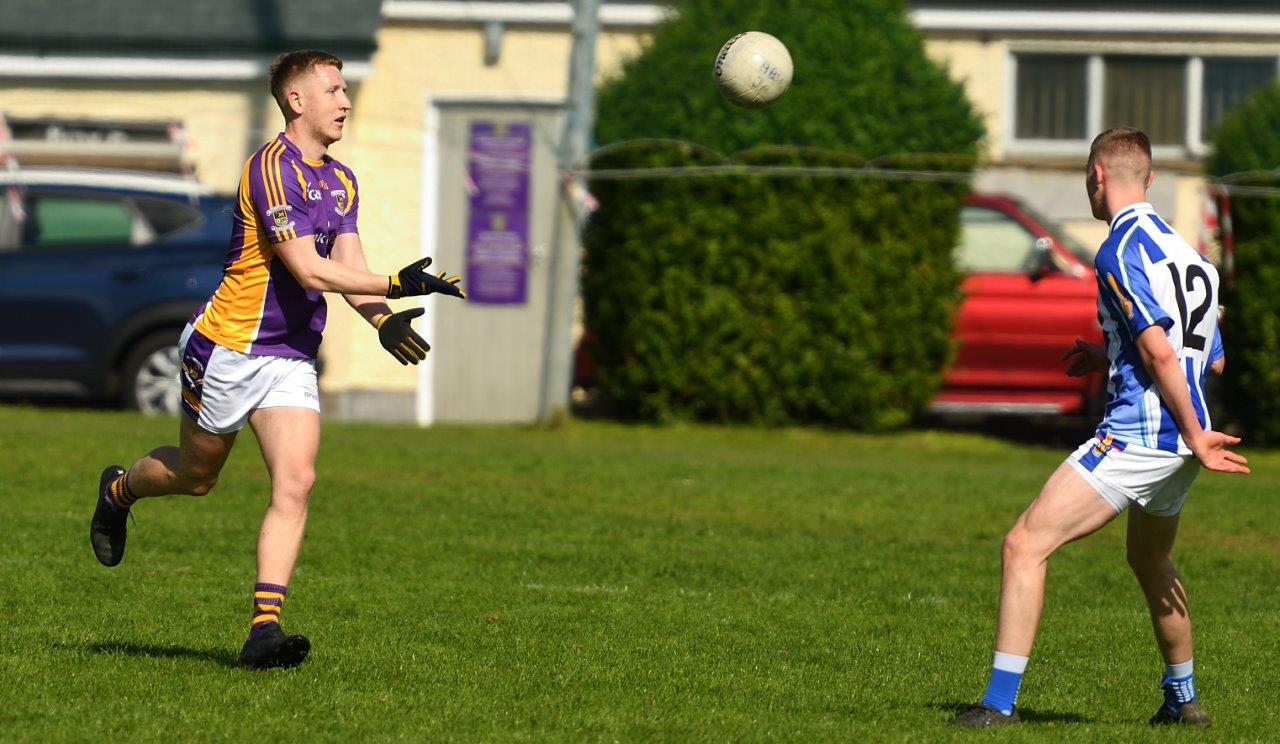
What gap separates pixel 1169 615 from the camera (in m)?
6.21

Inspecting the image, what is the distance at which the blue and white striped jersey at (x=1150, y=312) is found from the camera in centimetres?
586

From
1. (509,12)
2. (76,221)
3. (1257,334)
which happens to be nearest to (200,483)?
(76,221)

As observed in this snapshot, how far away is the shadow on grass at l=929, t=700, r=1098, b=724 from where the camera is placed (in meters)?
6.18

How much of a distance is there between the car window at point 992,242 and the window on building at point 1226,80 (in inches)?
170

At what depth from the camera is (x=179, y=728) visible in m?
5.70

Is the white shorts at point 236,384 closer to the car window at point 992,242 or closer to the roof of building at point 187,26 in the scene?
the car window at point 992,242

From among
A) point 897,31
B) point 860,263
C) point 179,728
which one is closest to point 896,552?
point 179,728

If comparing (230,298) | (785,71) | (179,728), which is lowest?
(179,728)

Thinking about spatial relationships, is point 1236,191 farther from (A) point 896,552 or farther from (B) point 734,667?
(B) point 734,667

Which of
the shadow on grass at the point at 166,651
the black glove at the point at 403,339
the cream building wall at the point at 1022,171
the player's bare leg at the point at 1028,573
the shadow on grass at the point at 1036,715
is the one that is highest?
the cream building wall at the point at 1022,171

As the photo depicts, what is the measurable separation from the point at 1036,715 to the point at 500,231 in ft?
41.1

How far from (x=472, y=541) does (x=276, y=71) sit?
367 centimetres

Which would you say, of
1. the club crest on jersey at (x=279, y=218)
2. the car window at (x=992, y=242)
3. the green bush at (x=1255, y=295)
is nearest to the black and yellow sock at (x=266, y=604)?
the club crest on jersey at (x=279, y=218)

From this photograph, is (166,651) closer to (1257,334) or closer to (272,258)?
(272,258)
